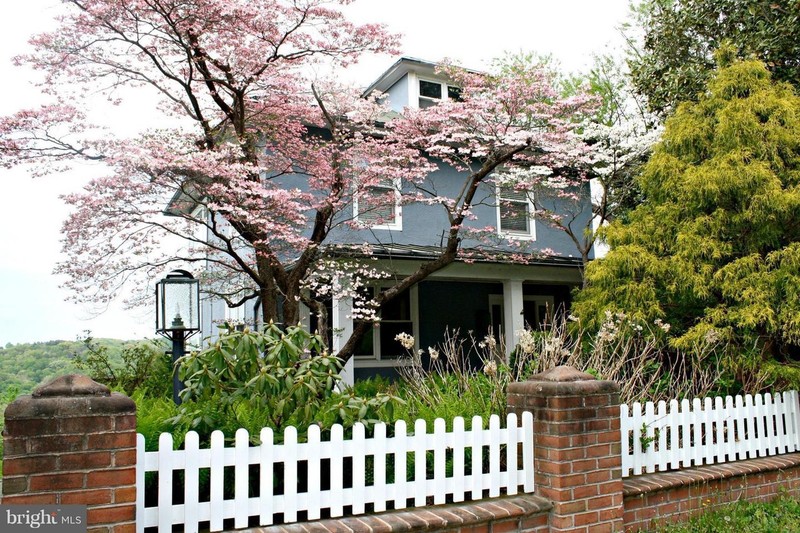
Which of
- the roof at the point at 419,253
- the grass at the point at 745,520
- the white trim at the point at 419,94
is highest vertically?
the white trim at the point at 419,94

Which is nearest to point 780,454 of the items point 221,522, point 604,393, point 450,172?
point 604,393

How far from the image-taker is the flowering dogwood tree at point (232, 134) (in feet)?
29.1

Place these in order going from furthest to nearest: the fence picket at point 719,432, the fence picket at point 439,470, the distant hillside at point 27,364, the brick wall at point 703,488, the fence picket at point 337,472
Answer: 1. the distant hillside at point 27,364
2. the fence picket at point 719,432
3. the brick wall at point 703,488
4. the fence picket at point 439,470
5. the fence picket at point 337,472

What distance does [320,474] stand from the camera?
4.25 m

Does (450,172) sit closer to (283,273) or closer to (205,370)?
(283,273)

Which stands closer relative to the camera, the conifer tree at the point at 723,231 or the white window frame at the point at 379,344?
the conifer tree at the point at 723,231

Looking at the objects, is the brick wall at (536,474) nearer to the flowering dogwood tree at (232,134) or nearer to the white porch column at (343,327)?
the flowering dogwood tree at (232,134)

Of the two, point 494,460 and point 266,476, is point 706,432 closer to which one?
point 494,460

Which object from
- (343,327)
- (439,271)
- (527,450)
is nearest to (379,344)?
(439,271)

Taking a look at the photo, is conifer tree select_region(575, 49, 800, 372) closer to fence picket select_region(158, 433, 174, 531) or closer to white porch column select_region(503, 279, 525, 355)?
fence picket select_region(158, 433, 174, 531)

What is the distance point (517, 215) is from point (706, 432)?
9.15 m

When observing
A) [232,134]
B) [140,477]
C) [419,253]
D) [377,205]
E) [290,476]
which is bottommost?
[290,476]

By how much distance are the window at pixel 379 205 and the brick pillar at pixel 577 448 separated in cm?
660

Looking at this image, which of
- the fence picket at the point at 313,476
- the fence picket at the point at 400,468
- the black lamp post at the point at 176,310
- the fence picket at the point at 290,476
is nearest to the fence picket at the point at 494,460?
the fence picket at the point at 400,468
